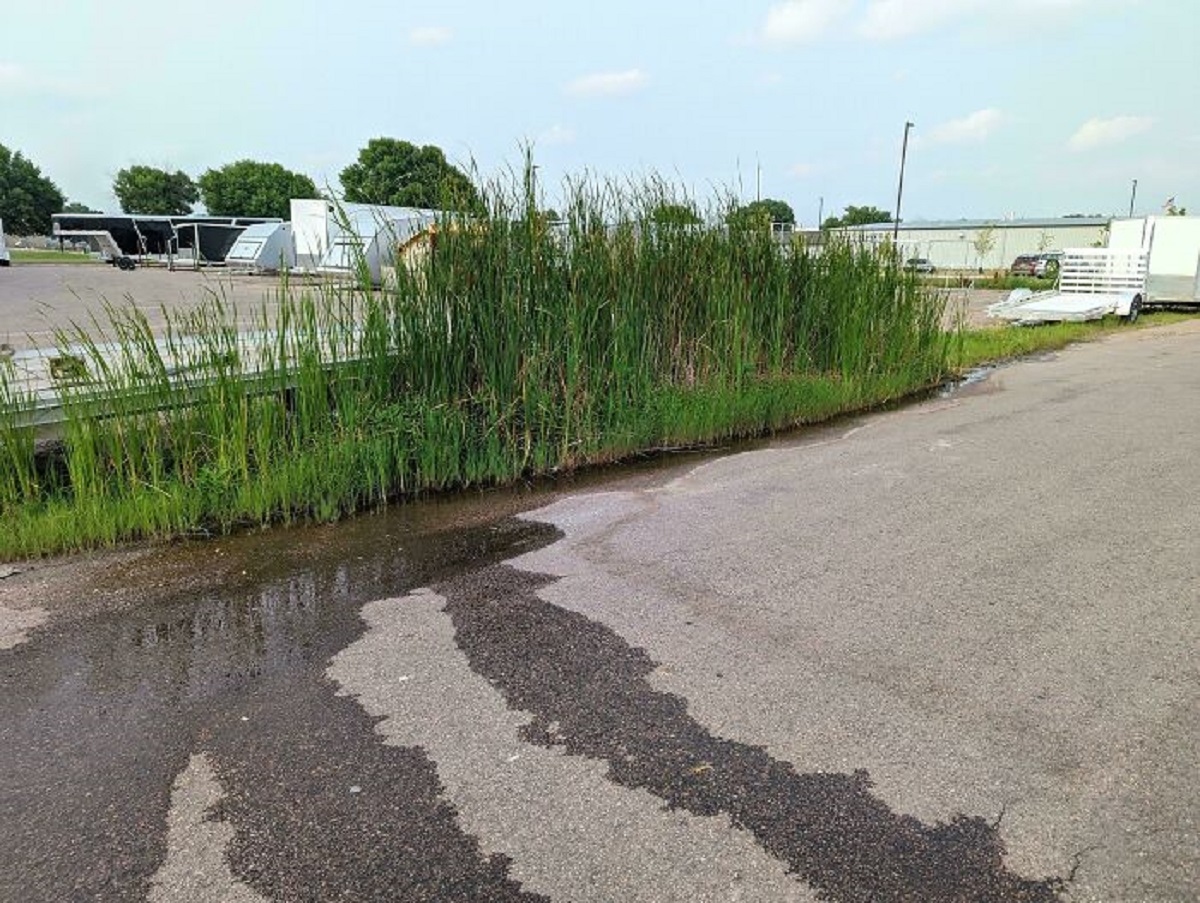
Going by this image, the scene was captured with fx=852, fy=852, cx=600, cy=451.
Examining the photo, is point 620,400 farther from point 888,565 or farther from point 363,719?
point 363,719

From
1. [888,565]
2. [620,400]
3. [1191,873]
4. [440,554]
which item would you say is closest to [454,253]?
[620,400]

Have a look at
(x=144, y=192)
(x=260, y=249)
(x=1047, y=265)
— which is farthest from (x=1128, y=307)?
(x=144, y=192)

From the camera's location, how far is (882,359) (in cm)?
993

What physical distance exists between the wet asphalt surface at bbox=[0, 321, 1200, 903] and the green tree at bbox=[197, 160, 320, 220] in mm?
73886

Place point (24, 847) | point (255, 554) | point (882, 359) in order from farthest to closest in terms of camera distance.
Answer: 1. point (882, 359)
2. point (255, 554)
3. point (24, 847)

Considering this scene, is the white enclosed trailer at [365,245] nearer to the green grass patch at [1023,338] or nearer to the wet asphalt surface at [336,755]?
the wet asphalt surface at [336,755]

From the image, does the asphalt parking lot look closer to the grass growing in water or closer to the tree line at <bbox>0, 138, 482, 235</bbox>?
the grass growing in water

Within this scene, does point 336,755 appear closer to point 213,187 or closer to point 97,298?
point 97,298

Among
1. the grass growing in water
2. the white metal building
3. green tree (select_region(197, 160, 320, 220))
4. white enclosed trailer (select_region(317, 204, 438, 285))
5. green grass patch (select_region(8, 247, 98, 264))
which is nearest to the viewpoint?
the grass growing in water

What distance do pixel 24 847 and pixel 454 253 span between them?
4.75 meters

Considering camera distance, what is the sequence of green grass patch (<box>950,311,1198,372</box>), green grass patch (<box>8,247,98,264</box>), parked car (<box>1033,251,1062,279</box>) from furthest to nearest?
1. green grass patch (<box>8,247,98,264</box>)
2. parked car (<box>1033,251,1062,279</box>)
3. green grass patch (<box>950,311,1198,372</box>)

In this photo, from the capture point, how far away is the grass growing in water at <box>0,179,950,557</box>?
508 centimetres

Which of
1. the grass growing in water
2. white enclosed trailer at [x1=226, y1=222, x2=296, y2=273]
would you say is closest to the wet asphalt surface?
the grass growing in water

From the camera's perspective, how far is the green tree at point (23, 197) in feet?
235
